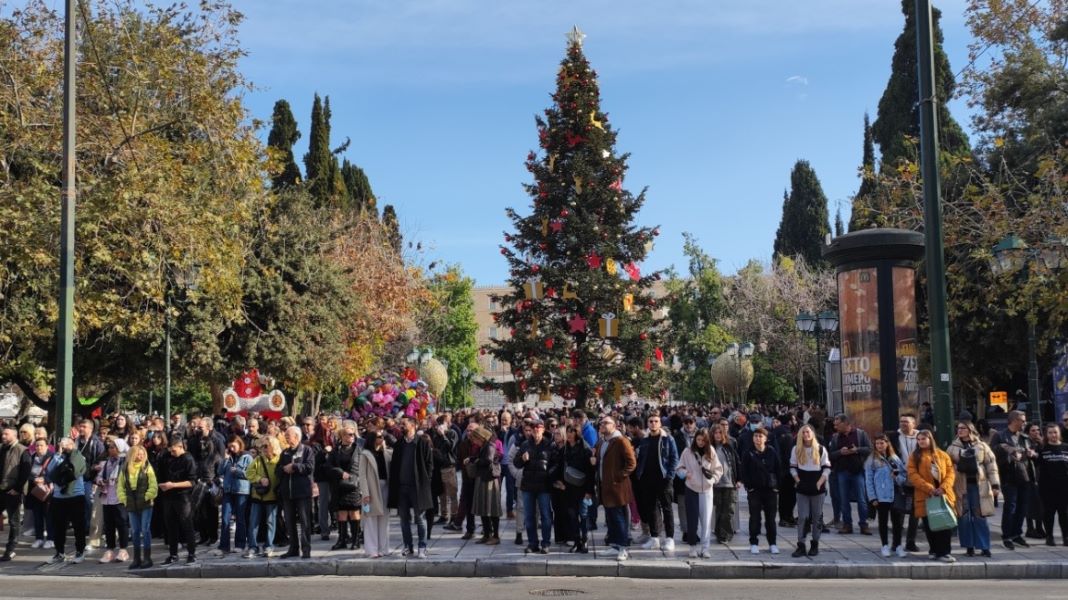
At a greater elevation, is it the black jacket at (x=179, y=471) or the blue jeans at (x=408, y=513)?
the black jacket at (x=179, y=471)

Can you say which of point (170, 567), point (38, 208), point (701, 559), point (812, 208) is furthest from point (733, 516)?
point (812, 208)

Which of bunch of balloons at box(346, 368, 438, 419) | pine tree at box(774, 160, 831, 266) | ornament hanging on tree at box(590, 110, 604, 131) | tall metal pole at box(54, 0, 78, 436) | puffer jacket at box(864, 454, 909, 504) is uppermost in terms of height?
pine tree at box(774, 160, 831, 266)

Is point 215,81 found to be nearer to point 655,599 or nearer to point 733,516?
point 733,516

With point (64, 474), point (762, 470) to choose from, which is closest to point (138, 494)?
point (64, 474)

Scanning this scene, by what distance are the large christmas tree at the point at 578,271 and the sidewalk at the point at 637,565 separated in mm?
15812

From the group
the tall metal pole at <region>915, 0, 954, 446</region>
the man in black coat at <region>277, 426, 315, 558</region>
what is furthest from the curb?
the tall metal pole at <region>915, 0, 954, 446</region>

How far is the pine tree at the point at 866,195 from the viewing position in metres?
20.4

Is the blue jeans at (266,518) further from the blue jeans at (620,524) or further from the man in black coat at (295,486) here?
the blue jeans at (620,524)

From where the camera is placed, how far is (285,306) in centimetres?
2845

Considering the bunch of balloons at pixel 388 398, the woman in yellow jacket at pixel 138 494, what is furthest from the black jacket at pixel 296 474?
the bunch of balloons at pixel 388 398

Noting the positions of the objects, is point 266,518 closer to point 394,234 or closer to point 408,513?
point 408,513

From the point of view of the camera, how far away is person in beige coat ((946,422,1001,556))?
1225 cm

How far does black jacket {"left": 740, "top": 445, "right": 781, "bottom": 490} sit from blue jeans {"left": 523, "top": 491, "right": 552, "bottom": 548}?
2.62 meters

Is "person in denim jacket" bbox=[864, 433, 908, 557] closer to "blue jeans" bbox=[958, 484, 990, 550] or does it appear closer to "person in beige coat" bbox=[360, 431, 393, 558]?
"blue jeans" bbox=[958, 484, 990, 550]
